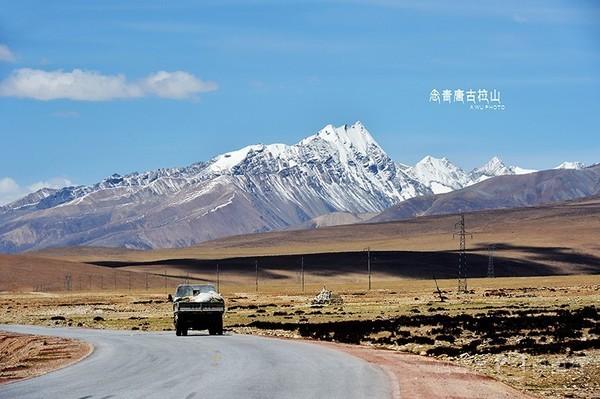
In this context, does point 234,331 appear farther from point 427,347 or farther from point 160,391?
point 160,391

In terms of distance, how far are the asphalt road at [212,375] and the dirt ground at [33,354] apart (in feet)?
3.53

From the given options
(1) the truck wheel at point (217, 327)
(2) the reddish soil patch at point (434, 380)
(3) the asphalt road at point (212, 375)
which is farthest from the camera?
(1) the truck wheel at point (217, 327)

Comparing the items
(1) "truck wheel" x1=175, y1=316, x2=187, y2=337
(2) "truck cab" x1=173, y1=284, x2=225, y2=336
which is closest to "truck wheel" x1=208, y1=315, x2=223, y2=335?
(2) "truck cab" x1=173, y1=284, x2=225, y2=336

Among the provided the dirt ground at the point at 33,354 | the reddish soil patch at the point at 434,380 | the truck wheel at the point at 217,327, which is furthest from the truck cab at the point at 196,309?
the reddish soil patch at the point at 434,380

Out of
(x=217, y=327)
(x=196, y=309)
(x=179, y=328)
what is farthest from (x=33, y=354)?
(x=217, y=327)

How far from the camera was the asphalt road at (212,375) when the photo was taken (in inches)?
1083

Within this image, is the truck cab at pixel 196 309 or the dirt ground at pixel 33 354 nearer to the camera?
the dirt ground at pixel 33 354

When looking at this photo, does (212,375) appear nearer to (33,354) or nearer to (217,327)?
(33,354)

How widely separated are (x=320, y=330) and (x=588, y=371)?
27.7m

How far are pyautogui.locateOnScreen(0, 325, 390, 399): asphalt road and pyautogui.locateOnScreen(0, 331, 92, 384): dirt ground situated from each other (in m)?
1.08

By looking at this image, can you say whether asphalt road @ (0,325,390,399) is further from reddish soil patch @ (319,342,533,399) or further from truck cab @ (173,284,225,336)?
truck cab @ (173,284,225,336)

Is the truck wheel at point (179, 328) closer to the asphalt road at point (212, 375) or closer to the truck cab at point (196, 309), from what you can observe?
the truck cab at point (196, 309)

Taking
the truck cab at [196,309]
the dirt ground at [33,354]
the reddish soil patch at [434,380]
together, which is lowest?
the dirt ground at [33,354]

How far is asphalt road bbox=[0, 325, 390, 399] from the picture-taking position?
90.2ft
